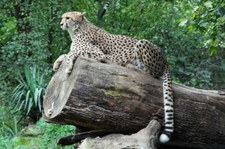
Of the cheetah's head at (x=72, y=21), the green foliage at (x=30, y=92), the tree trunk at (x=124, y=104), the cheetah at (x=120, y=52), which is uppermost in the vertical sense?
the cheetah's head at (x=72, y=21)

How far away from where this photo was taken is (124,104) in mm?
4691

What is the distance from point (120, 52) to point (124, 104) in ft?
2.85

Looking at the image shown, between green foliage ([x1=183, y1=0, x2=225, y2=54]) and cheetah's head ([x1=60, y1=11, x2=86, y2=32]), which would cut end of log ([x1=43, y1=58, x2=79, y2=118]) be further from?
green foliage ([x1=183, y1=0, x2=225, y2=54])

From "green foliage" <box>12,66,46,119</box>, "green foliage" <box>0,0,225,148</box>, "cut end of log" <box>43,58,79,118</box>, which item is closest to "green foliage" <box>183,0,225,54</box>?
"cut end of log" <box>43,58,79,118</box>

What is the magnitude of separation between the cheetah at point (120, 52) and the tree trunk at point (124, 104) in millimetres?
136

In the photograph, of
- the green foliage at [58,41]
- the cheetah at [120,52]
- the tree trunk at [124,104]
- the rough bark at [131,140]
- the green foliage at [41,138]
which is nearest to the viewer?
the rough bark at [131,140]

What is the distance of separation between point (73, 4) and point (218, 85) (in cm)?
406

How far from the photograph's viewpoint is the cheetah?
4.87 metres

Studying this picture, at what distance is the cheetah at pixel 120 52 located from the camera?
4.87 meters

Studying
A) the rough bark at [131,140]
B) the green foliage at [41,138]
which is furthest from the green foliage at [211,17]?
the green foliage at [41,138]

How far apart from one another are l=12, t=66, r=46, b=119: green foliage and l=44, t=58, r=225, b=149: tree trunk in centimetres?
417

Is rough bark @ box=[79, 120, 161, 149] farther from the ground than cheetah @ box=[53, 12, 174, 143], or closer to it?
closer to it

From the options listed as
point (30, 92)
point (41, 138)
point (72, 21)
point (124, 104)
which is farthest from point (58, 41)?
point (124, 104)

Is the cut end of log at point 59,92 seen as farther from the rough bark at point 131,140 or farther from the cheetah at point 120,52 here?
the rough bark at point 131,140
